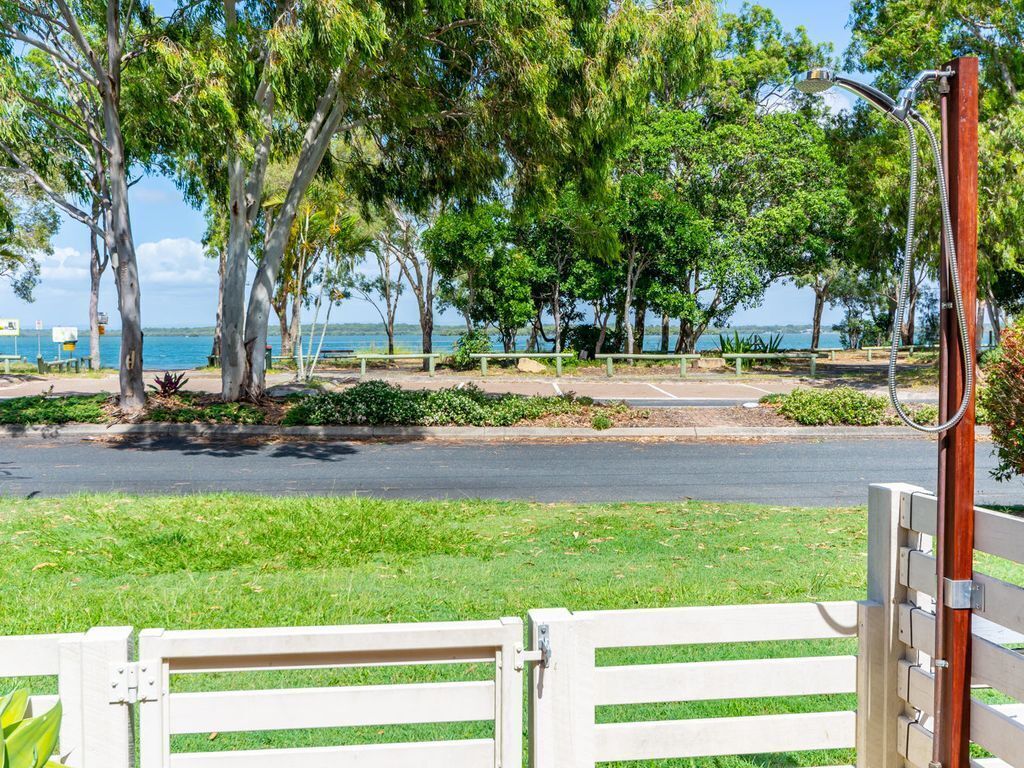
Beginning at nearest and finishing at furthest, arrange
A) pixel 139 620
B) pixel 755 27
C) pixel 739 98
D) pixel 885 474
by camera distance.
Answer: pixel 139 620 → pixel 885 474 → pixel 739 98 → pixel 755 27

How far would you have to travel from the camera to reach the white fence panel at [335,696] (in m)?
2.40

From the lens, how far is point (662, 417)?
15.9m

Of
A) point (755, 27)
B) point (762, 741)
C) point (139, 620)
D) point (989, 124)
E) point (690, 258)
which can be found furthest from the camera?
point (755, 27)

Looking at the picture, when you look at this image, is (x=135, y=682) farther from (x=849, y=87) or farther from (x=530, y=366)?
(x=530, y=366)

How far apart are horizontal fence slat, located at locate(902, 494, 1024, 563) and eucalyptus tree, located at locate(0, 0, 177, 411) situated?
13.1 meters

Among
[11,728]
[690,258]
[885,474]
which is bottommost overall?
[885,474]

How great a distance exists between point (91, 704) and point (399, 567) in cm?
402

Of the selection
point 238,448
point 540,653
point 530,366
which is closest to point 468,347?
point 530,366

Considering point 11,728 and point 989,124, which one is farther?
point 989,124

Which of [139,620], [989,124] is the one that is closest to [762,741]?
[139,620]

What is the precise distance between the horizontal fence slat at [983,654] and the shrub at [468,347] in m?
25.1

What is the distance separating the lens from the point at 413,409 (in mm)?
15062

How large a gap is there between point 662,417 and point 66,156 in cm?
1360

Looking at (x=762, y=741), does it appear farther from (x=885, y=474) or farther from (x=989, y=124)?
(x=989, y=124)
